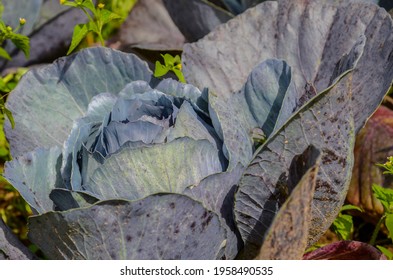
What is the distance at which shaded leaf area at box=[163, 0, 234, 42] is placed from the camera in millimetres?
1803

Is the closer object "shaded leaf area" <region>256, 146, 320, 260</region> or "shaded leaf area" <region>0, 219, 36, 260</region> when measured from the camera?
"shaded leaf area" <region>256, 146, 320, 260</region>

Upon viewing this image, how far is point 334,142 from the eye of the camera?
117 cm

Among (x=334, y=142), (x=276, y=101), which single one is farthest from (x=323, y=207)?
(x=276, y=101)

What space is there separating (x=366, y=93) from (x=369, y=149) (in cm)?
39

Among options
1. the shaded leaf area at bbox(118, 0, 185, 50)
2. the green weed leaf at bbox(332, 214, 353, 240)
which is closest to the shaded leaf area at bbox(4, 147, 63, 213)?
the green weed leaf at bbox(332, 214, 353, 240)

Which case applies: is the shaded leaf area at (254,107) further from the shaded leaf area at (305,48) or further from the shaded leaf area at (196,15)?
the shaded leaf area at (196,15)

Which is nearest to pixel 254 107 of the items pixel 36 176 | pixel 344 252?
pixel 344 252

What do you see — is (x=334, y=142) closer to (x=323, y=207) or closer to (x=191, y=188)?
(x=323, y=207)

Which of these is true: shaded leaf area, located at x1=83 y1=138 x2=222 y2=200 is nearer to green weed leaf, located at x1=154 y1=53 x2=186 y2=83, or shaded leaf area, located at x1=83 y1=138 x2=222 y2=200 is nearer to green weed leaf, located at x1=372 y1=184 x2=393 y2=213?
green weed leaf, located at x1=154 y1=53 x2=186 y2=83

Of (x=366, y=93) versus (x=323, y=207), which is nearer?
(x=323, y=207)

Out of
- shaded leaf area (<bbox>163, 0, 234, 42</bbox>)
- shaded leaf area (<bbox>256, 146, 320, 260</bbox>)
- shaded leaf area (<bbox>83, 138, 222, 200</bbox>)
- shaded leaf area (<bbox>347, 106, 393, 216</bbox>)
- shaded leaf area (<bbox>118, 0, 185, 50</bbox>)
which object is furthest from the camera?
shaded leaf area (<bbox>118, 0, 185, 50</bbox>)

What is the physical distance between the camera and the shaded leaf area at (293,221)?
985 mm

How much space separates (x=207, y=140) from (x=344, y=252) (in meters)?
0.37
